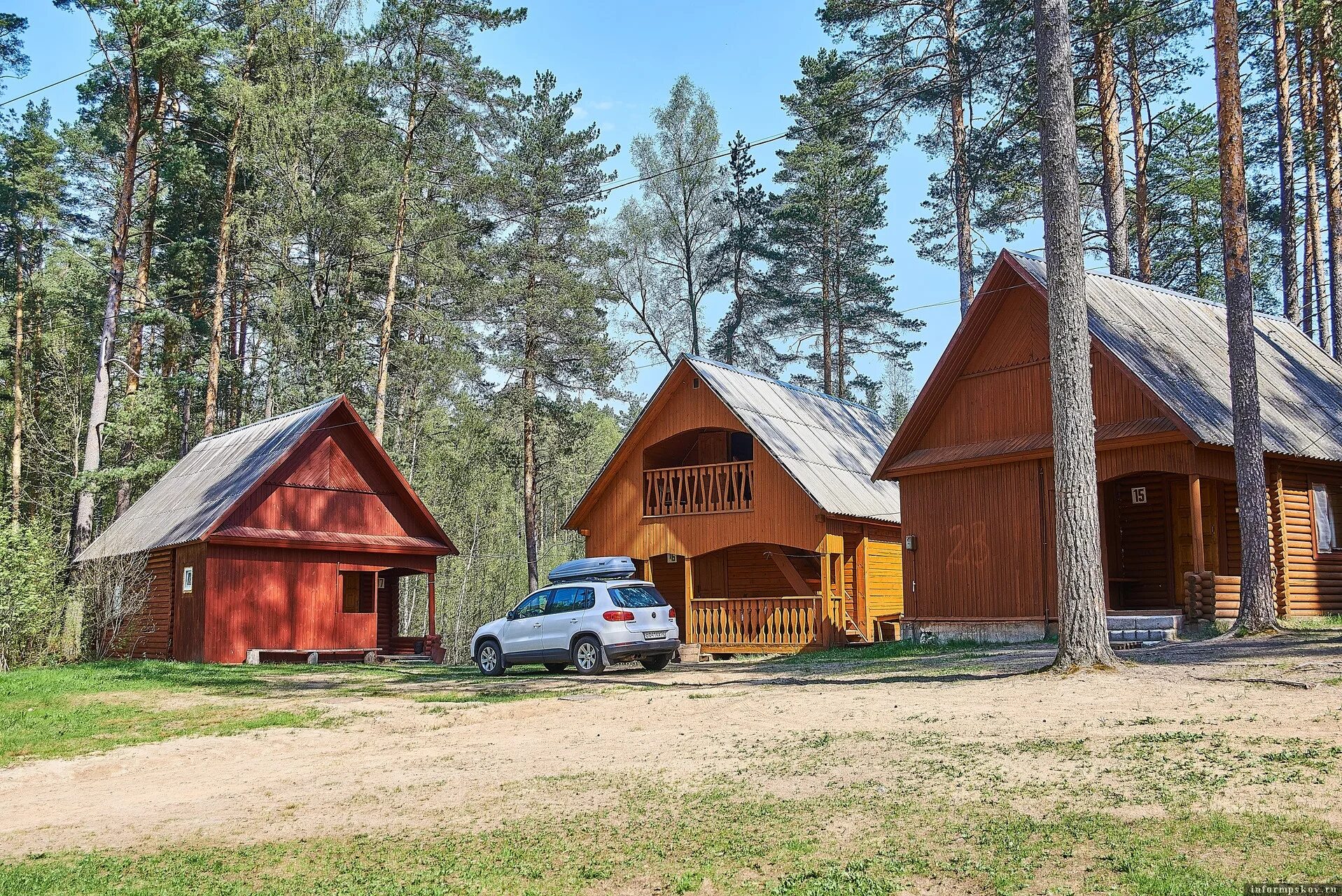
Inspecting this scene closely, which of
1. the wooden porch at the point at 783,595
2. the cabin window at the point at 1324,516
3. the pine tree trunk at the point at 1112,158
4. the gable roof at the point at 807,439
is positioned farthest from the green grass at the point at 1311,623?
the pine tree trunk at the point at 1112,158

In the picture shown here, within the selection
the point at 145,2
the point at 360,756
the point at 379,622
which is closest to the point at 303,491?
the point at 379,622

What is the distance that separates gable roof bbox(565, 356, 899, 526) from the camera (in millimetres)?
26125

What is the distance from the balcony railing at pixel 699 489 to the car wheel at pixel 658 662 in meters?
6.57

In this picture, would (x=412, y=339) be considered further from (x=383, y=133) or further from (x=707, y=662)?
(x=707, y=662)

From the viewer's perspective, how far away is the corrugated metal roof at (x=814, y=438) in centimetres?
2611

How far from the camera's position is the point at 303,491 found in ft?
94.3

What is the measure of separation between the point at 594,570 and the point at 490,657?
8.52ft

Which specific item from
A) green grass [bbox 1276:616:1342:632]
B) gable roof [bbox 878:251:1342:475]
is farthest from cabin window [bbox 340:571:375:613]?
green grass [bbox 1276:616:1342:632]

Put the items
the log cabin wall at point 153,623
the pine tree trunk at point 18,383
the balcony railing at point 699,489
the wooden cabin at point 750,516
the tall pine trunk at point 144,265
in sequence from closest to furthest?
the wooden cabin at point 750,516 < the balcony railing at point 699,489 < the log cabin wall at point 153,623 < the tall pine trunk at point 144,265 < the pine tree trunk at point 18,383

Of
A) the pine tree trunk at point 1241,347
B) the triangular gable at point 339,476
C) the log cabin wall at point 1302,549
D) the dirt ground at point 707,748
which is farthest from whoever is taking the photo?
the triangular gable at point 339,476

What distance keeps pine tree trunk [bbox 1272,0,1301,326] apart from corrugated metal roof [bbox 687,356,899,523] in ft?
35.8

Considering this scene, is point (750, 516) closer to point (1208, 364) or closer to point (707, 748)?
point (1208, 364)

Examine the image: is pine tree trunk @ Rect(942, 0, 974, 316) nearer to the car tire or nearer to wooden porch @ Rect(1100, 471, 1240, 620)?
wooden porch @ Rect(1100, 471, 1240, 620)

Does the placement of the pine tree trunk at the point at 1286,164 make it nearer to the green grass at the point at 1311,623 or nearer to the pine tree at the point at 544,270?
the green grass at the point at 1311,623
